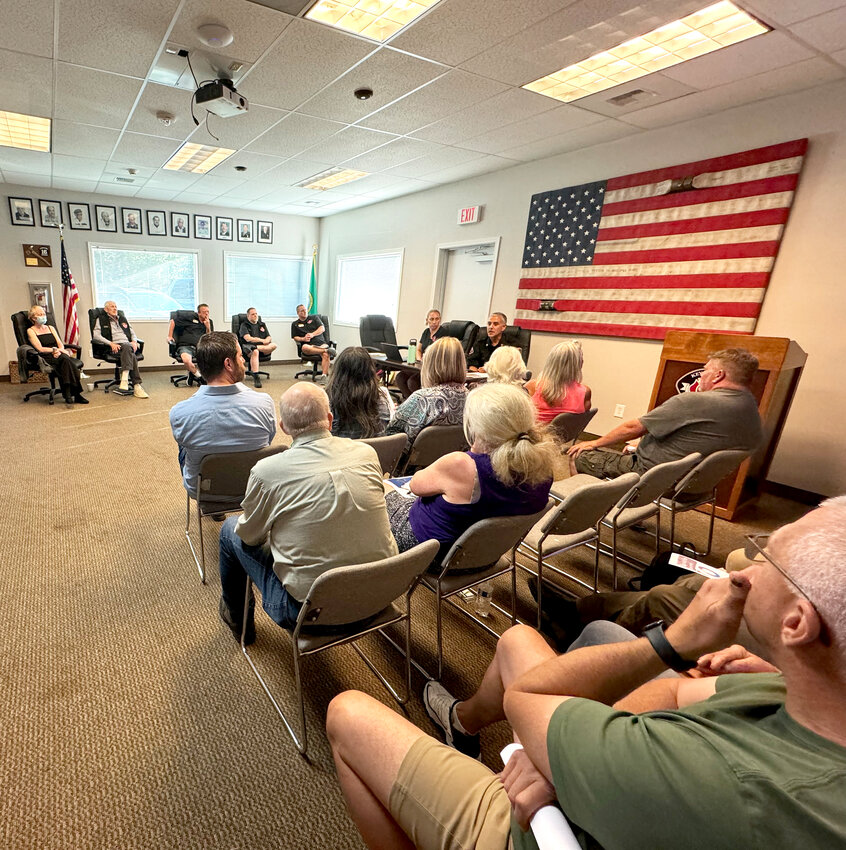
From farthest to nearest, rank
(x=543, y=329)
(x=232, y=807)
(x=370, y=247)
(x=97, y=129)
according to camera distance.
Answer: (x=370, y=247) < (x=543, y=329) < (x=97, y=129) < (x=232, y=807)

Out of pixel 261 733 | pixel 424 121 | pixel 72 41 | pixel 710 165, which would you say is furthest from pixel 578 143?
pixel 261 733

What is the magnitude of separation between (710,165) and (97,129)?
578 centimetres

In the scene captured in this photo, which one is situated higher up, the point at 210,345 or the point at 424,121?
the point at 424,121

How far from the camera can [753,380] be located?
10.4 feet

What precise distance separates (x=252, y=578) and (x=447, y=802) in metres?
1.08

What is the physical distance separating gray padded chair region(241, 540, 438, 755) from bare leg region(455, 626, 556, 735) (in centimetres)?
32

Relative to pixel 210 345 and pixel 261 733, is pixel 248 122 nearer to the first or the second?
pixel 210 345

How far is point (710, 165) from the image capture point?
12.4 ft

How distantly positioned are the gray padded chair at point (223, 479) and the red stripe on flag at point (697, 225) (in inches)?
157

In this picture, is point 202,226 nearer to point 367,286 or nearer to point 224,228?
point 224,228

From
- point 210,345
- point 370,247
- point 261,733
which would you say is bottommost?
point 261,733

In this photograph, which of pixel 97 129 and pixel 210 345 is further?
pixel 97 129

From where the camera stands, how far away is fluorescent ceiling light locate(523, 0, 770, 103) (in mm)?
2484

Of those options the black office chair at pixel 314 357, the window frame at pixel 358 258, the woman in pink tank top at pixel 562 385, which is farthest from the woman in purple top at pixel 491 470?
the black office chair at pixel 314 357
